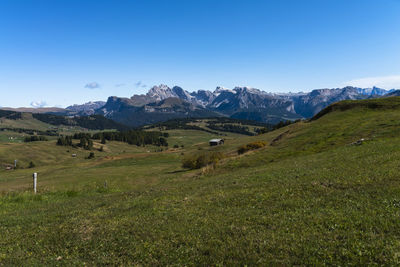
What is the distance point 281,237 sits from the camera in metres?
11.0

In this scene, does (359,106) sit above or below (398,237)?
above

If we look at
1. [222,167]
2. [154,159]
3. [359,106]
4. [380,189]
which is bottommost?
[154,159]

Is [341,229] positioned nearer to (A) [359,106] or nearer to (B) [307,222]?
(B) [307,222]

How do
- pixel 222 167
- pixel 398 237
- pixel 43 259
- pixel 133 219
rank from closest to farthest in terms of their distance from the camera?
pixel 398 237
pixel 43 259
pixel 133 219
pixel 222 167

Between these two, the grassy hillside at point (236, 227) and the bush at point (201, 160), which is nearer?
the grassy hillside at point (236, 227)

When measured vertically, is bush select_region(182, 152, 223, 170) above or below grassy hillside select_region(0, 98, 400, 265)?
below

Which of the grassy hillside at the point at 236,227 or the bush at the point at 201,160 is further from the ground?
the grassy hillside at the point at 236,227

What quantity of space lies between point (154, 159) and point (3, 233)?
98969mm

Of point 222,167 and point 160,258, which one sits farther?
point 222,167

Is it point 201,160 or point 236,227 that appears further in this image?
point 201,160

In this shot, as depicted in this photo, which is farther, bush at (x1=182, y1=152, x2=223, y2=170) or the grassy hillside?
bush at (x1=182, y1=152, x2=223, y2=170)

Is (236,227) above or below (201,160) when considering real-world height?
above

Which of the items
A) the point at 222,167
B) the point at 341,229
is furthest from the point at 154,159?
the point at 341,229

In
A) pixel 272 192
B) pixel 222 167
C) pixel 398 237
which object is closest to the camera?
pixel 398 237
